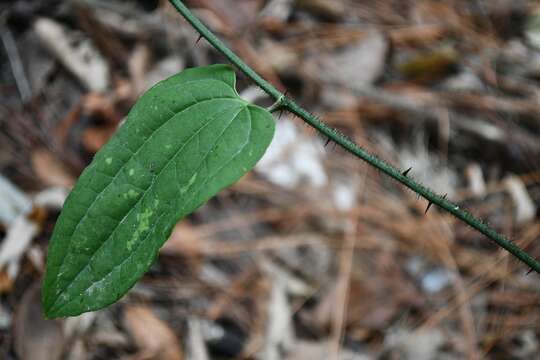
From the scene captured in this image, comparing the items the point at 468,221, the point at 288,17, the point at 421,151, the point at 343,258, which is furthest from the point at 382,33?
the point at 468,221

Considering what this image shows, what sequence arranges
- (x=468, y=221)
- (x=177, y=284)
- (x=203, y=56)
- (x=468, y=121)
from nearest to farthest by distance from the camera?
(x=468, y=221) < (x=177, y=284) < (x=203, y=56) < (x=468, y=121)

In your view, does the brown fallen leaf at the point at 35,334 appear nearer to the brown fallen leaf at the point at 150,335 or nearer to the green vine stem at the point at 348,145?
the brown fallen leaf at the point at 150,335

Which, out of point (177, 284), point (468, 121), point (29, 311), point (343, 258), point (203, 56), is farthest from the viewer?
point (468, 121)

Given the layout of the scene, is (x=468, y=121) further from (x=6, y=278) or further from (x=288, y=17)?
(x=6, y=278)

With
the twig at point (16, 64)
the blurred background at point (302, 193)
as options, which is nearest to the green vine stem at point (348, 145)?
the blurred background at point (302, 193)

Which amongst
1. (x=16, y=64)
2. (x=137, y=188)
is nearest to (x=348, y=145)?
(x=137, y=188)

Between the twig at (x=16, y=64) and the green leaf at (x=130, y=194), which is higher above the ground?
the green leaf at (x=130, y=194)
